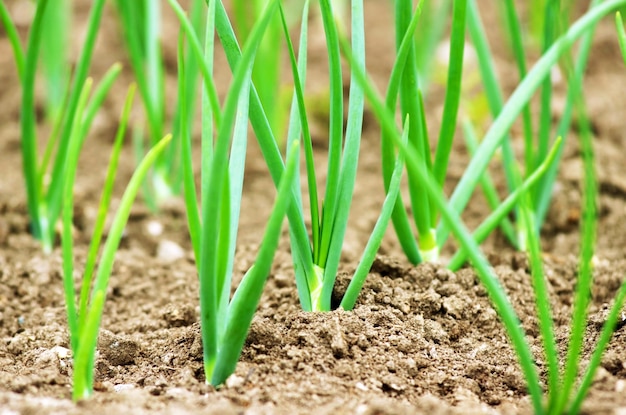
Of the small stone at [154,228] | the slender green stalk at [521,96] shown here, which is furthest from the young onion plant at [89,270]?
the small stone at [154,228]

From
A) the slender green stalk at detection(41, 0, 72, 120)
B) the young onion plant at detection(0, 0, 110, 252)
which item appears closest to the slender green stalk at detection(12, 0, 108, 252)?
the young onion plant at detection(0, 0, 110, 252)

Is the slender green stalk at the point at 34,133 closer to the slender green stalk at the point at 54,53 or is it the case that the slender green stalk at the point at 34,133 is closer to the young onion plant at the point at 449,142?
the slender green stalk at the point at 54,53

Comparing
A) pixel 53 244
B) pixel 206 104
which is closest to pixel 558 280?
pixel 206 104

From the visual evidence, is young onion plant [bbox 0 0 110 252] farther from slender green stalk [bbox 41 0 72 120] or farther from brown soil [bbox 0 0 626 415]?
slender green stalk [bbox 41 0 72 120]

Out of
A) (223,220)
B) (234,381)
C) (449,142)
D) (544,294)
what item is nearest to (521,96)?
(449,142)

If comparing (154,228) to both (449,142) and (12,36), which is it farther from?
(449,142)

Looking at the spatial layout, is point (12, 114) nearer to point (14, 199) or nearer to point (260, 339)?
point (14, 199)

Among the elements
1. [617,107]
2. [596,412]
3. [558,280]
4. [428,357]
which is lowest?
[596,412]

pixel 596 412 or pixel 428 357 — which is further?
pixel 428 357
